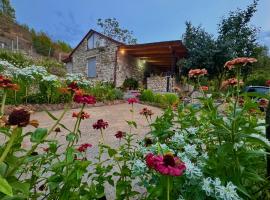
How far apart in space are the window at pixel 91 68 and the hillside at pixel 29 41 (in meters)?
12.3

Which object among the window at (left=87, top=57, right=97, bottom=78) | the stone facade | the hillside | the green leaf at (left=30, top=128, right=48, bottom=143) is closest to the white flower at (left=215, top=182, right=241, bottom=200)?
the green leaf at (left=30, top=128, right=48, bottom=143)

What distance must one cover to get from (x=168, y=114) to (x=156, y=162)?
→ 1463 millimetres

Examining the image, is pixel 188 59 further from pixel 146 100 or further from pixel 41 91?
pixel 41 91

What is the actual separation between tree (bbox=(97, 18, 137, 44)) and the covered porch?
67.7 ft

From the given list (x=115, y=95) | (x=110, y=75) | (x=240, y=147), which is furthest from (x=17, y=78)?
(x=110, y=75)

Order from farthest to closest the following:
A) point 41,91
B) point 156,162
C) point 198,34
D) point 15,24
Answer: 1. point 15,24
2. point 198,34
3. point 41,91
4. point 156,162

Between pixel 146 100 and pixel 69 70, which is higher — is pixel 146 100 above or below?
below

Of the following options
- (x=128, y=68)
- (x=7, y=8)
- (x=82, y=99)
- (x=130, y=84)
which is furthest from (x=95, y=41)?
(x=7, y=8)

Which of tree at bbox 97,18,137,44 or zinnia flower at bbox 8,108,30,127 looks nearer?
zinnia flower at bbox 8,108,30,127

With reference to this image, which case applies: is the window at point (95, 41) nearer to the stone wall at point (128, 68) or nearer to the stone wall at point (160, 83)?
the stone wall at point (128, 68)

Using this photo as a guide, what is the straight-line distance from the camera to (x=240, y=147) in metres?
1.49

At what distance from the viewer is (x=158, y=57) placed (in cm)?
1952

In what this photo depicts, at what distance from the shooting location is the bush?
708 inches

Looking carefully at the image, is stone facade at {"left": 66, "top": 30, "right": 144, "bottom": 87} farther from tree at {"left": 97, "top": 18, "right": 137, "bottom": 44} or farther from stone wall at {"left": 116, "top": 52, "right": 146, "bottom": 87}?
tree at {"left": 97, "top": 18, "right": 137, "bottom": 44}
